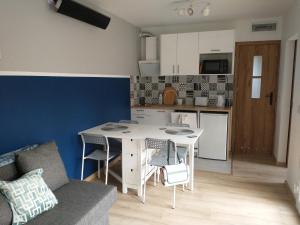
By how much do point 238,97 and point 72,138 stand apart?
3.08 m

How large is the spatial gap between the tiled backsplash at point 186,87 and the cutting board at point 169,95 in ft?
0.24

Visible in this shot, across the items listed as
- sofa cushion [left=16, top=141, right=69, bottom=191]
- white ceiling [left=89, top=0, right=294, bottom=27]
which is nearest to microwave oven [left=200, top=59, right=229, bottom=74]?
white ceiling [left=89, top=0, right=294, bottom=27]

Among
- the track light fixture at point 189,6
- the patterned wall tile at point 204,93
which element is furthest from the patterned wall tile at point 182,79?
the track light fixture at point 189,6

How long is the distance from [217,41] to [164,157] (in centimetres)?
231

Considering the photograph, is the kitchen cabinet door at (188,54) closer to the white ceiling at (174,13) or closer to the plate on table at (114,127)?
the white ceiling at (174,13)

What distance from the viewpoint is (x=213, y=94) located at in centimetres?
464

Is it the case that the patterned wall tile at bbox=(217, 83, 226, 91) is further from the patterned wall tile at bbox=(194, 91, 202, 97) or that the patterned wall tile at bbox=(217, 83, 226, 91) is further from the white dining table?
the white dining table

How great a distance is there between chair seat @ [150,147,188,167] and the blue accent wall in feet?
Answer: 3.38

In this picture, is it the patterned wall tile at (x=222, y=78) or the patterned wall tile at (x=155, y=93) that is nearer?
the patterned wall tile at (x=222, y=78)

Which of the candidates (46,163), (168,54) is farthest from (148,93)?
(46,163)

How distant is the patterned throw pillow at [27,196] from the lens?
1729 mm

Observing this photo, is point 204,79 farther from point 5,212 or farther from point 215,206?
point 5,212

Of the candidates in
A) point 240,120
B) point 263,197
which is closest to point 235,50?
point 240,120

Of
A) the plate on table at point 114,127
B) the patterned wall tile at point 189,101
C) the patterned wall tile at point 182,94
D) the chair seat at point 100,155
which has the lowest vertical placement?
the chair seat at point 100,155
